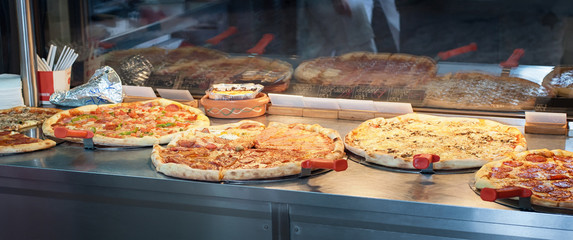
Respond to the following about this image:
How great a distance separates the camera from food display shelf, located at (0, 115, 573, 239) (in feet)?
7.09

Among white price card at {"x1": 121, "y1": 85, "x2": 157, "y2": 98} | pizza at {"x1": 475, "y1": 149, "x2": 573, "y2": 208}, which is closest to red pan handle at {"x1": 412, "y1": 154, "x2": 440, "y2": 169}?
pizza at {"x1": 475, "y1": 149, "x2": 573, "y2": 208}

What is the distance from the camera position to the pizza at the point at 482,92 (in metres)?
3.26

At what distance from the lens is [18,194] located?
2846 mm

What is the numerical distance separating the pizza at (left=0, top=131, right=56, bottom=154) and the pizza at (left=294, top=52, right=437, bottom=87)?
1.61m

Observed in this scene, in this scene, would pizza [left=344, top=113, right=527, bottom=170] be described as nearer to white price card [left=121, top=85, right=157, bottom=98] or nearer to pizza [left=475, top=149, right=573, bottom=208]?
pizza [left=475, top=149, right=573, bottom=208]

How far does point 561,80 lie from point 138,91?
2651 mm

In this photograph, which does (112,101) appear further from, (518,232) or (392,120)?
(518,232)

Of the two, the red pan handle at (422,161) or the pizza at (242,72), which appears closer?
the red pan handle at (422,161)

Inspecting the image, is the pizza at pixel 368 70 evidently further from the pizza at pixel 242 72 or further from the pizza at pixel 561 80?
the pizza at pixel 561 80

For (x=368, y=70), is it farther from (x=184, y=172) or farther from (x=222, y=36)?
(x=184, y=172)

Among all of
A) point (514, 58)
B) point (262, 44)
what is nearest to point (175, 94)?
point (262, 44)

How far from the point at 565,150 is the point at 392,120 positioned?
0.90 m

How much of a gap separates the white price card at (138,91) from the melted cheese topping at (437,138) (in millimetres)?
1569

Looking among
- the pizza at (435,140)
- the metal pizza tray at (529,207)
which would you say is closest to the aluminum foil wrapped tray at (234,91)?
the pizza at (435,140)
